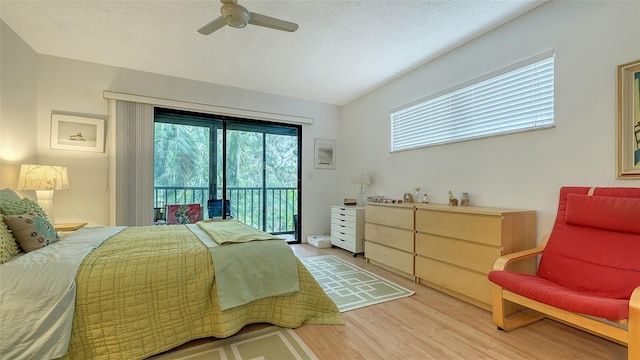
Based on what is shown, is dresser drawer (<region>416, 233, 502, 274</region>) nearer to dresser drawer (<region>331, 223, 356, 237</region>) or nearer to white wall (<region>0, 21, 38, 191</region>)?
dresser drawer (<region>331, 223, 356, 237</region>)

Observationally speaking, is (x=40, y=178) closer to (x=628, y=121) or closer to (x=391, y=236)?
(x=391, y=236)

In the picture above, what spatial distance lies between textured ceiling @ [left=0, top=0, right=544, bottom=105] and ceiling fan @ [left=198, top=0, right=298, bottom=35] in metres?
0.30

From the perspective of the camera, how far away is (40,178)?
8.97 ft

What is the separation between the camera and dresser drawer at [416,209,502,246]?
7.27ft

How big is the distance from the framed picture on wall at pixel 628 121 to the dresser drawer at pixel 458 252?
98 cm

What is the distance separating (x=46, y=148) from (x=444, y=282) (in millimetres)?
4682

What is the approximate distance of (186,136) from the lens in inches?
161

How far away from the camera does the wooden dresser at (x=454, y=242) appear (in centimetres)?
223

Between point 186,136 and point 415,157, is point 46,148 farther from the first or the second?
point 415,157

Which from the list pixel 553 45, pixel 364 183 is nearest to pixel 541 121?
pixel 553 45

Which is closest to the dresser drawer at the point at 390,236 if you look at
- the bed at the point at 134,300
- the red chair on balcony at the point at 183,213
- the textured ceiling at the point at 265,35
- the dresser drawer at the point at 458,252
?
the dresser drawer at the point at 458,252

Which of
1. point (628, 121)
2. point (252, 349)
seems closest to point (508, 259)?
point (628, 121)

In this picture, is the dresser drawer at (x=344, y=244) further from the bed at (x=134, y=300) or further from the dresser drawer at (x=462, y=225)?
the bed at (x=134, y=300)

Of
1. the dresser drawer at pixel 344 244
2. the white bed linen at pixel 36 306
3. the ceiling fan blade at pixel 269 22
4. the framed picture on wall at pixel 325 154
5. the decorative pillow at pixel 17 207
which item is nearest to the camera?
the white bed linen at pixel 36 306
